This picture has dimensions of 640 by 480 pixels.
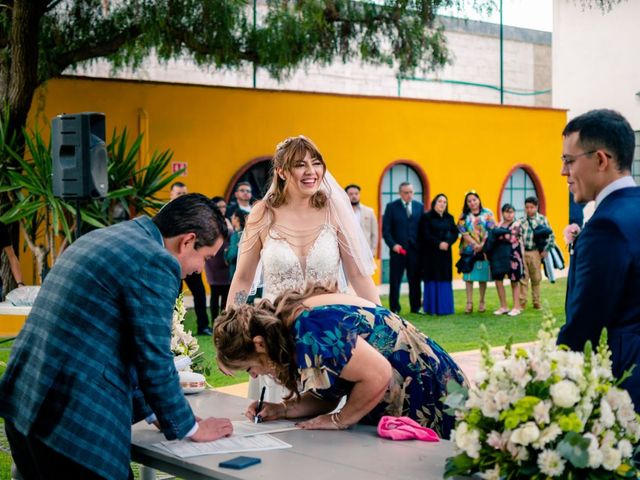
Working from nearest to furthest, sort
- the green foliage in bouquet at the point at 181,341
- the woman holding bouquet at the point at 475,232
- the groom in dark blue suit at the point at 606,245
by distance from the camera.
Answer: the groom in dark blue suit at the point at 606,245 → the green foliage in bouquet at the point at 181,341 → the woman holding bouquet at the point at 475,232

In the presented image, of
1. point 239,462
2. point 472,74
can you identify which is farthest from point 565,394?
point 472,74

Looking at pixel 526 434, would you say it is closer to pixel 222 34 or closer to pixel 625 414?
pixel 625 414

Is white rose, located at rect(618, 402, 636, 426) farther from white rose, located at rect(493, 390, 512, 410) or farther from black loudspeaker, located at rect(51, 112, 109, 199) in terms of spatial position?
black loudspeaker, located at rect(51, 112, 109, 199)

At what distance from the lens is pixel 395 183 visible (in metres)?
19.2


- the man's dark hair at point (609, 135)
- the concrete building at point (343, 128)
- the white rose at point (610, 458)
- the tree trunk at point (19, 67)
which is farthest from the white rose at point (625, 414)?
the concrete building at point (343, 128)

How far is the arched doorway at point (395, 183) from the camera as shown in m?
18.9

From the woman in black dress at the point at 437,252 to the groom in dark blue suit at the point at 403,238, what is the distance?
0.15 metres

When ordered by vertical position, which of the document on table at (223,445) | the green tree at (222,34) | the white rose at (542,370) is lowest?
the document on table at (223,445)

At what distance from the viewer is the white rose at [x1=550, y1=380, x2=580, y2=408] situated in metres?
2.40

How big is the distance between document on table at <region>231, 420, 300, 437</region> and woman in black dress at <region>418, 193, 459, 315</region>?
1072 centimetres

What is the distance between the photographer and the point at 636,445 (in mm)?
2670

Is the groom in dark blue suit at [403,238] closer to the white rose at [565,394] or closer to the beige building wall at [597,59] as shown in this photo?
the beige building wall at [597,59]

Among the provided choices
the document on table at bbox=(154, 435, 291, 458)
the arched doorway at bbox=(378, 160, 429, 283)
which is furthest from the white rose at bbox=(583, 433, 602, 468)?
the arched doorway at bbox=(378, 160, 429, 283)

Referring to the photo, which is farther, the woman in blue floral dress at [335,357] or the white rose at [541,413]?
the woman in blue floral dress at [335,357]
